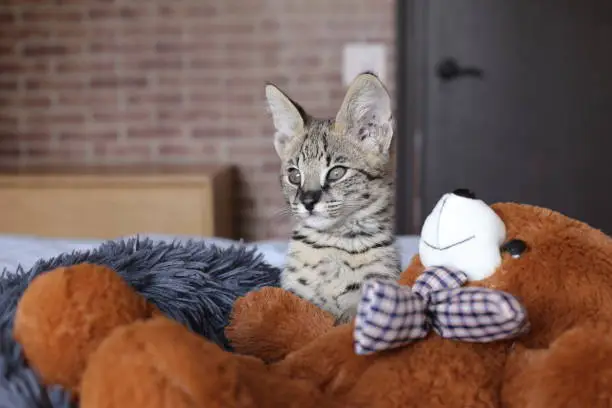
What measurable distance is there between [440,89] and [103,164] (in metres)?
1.52

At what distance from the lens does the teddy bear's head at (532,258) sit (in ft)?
2.19

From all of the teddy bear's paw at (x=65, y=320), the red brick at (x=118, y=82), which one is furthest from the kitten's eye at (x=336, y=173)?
the red brick at (x=118, y=82)

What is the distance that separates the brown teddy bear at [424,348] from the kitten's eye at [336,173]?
1.11ft

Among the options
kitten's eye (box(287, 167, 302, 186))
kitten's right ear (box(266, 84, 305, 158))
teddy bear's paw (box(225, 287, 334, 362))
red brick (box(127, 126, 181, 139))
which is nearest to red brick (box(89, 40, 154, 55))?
red brick (box(127, 126, 181, 139))

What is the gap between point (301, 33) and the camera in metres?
2.86

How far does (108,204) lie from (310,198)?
5.43 ft

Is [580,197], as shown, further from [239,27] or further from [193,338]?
[193,338]

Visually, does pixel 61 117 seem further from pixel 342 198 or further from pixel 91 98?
pixel 342 198

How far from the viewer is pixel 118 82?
9.51 ft

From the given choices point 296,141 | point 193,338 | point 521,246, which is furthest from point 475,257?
point 296,141

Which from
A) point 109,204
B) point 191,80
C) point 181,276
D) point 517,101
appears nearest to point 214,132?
point 191,80

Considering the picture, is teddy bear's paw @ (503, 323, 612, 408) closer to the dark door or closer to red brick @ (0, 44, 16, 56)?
the dark door

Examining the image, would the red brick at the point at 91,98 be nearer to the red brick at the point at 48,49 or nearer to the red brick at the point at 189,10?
the red brick at the point at 48,49

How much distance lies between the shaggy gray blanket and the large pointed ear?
0.88 ft
